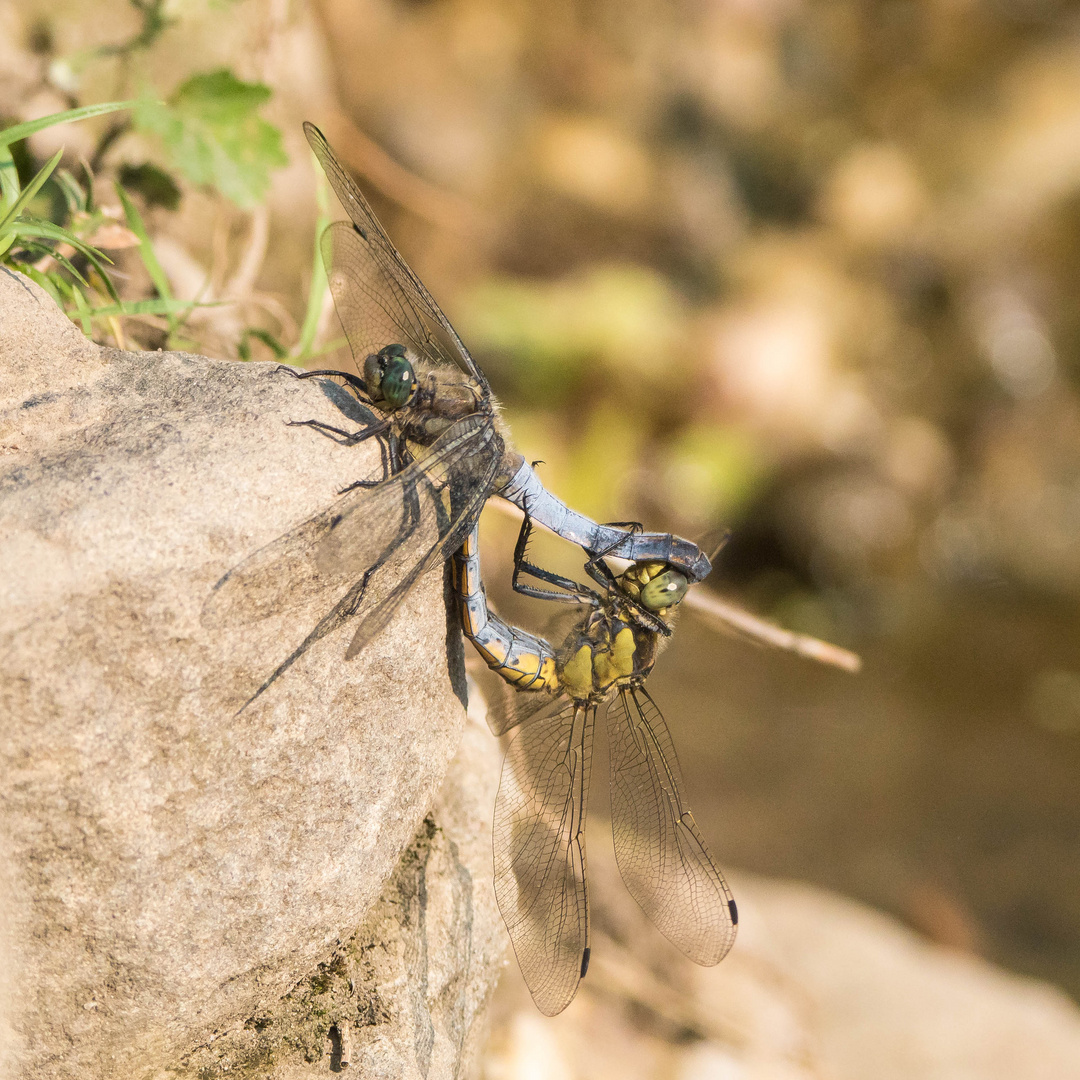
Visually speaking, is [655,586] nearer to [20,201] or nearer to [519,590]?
[519,590]

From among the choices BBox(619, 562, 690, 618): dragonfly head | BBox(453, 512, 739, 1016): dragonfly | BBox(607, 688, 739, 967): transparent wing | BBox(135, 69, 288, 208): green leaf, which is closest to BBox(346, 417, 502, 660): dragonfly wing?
BBox(453, 512, 739, 1016): dragonfly

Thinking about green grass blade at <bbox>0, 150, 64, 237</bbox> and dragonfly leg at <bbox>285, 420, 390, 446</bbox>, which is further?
green grass blade at <bbox>0, 150, 64, 237</bbox>

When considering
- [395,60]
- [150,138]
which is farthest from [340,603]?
[395,60]

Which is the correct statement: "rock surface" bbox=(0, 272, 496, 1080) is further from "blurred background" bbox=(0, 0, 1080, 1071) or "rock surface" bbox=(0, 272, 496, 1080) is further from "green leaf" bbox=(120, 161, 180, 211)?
"blurred background" bbox=(0, 0, 1080, 1071)

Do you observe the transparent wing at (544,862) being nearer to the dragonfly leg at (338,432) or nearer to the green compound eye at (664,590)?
the green compound eye at (664,590)

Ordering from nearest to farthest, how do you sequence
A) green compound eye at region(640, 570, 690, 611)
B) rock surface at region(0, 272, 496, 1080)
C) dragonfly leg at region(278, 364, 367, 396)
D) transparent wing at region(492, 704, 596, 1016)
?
rock surface at region(0, 272, 496, 1080)
dragonfly leg at region(278, 364, 367, 396)
transparent wing at region(492, 704, 596, 1016)
green compound eye at region(640, 570, 690, 611)

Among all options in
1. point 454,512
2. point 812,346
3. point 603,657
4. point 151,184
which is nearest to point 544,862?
point 603,657

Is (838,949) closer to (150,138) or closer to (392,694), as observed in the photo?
(392,694)
